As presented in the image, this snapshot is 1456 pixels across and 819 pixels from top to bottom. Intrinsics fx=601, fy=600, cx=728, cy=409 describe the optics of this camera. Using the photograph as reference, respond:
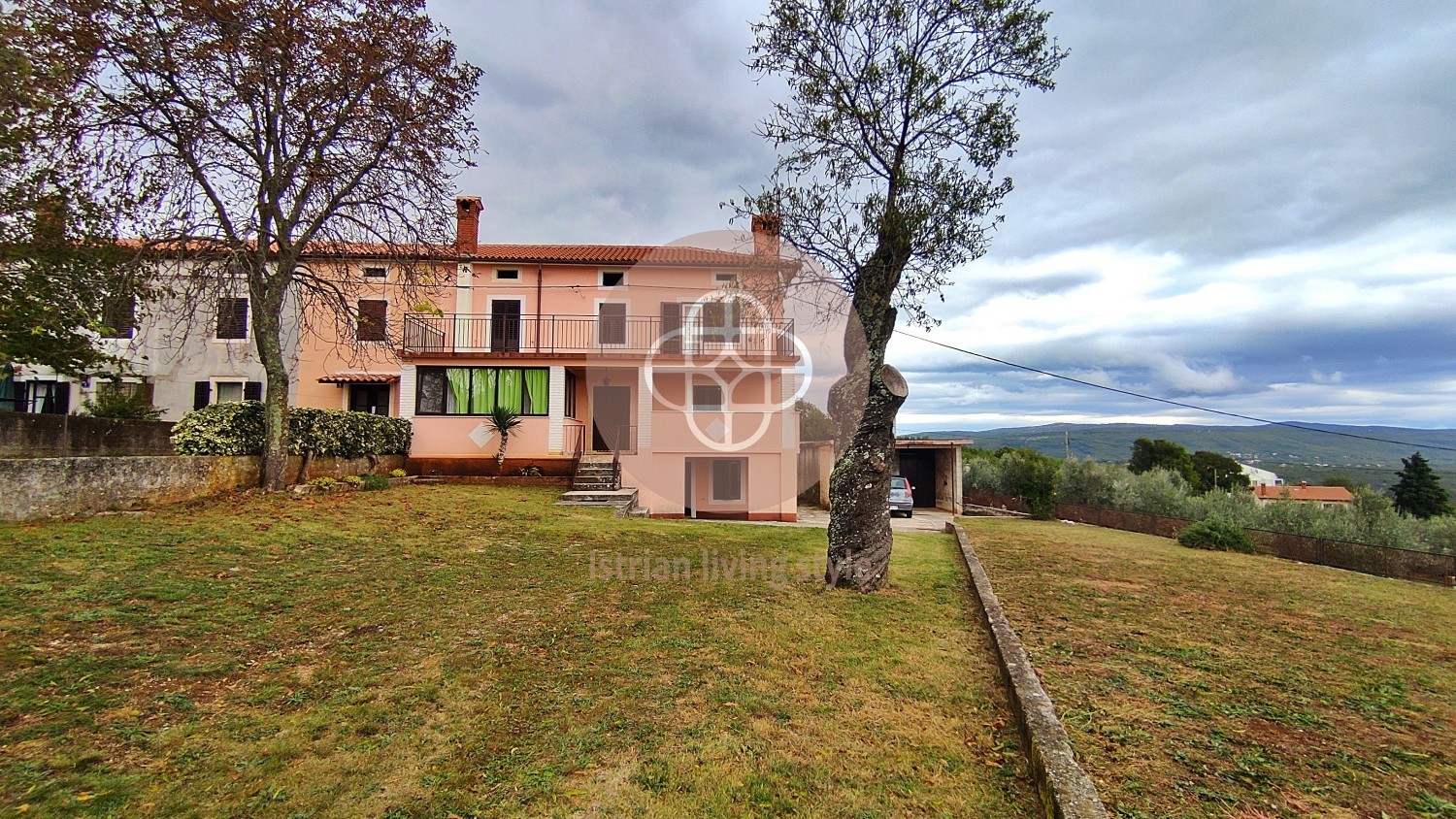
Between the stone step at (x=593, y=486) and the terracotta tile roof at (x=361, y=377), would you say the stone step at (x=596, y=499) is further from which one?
the terracotta tile roof at (x=361, y=377)

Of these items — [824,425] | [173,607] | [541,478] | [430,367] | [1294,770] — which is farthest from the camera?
[824,425]

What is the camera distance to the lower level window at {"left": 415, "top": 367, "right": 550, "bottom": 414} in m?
17.7

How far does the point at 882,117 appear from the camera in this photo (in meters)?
7.76

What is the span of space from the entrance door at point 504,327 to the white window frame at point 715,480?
23.9ft

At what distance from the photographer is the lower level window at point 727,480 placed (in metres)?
19.5

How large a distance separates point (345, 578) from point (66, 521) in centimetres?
442

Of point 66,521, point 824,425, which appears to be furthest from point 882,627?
point 824,425

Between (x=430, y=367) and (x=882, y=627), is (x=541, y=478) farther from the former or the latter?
(x=882, y=627)

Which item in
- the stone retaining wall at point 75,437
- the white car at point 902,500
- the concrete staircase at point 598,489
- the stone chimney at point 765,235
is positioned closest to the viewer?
the stone chimney at point 765,235

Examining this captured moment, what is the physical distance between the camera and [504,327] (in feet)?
63.1

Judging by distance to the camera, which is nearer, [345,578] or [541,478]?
[345,578]

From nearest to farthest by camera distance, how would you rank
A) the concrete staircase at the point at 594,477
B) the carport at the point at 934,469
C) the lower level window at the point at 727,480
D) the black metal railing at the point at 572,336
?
the concrete staircase at the point at 594,477
the black metal railing at the point at 572,336
the lower level window at the point at 727,480
the carport at the point at 934,469

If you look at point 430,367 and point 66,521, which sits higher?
point 430,367

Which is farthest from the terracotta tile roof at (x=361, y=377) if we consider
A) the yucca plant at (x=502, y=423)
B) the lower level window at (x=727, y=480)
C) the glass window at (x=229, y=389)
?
the lower level window at (x=727, y=480)
